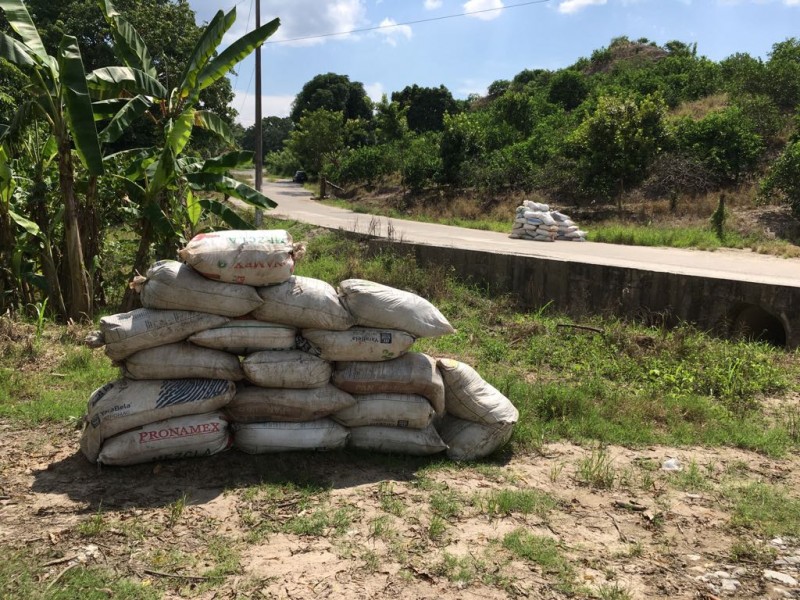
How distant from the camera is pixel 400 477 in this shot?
3.96 metres

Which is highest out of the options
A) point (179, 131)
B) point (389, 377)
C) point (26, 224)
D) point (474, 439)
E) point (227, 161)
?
point (179, 131)

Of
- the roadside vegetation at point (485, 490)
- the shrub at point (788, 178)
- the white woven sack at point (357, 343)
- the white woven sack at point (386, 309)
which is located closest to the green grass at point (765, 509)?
the roadside vegetation at point (485, 490)

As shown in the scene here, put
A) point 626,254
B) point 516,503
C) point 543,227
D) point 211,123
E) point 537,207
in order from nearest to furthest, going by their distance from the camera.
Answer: point 516,503 < point 211,123 < point 626,254 < point 543,227 < point 537,207

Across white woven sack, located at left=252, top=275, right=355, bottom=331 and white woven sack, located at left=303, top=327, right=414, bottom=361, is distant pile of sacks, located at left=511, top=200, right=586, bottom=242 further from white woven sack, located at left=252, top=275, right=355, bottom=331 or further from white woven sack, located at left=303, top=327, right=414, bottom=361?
white woven sack, located at left=252, top=275, right=355, bottom=331

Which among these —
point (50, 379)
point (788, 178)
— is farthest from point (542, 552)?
point (788, 178)

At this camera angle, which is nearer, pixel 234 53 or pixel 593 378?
pixel 593 378

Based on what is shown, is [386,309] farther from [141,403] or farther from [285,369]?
[141,403]

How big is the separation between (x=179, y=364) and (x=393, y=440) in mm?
1491

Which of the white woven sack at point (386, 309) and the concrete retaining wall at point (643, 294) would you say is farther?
the concrete retaining wall at point (643, 294)

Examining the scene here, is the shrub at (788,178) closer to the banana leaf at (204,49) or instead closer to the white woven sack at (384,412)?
the banana leaf at (204,49)

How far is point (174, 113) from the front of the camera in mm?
7332

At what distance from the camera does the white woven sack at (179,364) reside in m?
3.83

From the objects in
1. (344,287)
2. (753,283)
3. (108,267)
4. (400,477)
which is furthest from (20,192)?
(753,283)

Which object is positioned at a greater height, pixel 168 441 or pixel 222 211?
pixel 222 211
